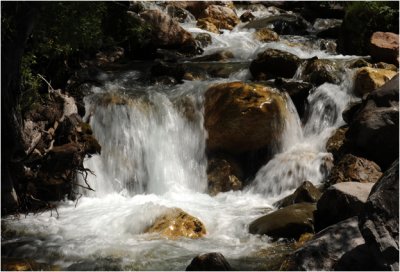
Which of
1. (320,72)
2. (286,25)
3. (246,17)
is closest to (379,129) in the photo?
(320,72)

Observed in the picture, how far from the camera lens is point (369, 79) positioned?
49.5ft

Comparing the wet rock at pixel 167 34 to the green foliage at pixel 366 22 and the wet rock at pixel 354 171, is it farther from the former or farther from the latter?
the wet rock at pixel 354 171

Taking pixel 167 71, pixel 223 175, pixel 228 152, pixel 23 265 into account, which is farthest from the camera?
pixel 167 71

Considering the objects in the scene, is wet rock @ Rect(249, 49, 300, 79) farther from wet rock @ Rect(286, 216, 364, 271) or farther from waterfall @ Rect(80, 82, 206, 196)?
wet rock @ Rect(286, 216, 364, 271)

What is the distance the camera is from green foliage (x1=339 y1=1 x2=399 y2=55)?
1953 cm

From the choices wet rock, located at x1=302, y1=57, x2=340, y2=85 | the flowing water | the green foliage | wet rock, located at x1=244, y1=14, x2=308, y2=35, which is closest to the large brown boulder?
the flowing water

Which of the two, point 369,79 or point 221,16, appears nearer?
point 369,79

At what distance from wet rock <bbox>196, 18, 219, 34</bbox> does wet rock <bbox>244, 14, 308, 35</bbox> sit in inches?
63.2

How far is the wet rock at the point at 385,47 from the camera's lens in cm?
1703

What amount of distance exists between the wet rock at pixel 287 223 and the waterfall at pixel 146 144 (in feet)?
12.4

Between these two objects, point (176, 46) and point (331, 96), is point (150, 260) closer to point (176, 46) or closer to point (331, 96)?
point (331, 96)

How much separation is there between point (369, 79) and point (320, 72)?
61.3 inches

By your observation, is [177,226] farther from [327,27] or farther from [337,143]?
[327,27]

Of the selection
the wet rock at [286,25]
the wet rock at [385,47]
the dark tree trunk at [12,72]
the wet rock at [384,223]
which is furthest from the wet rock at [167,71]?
the wet rock at [384,223]
